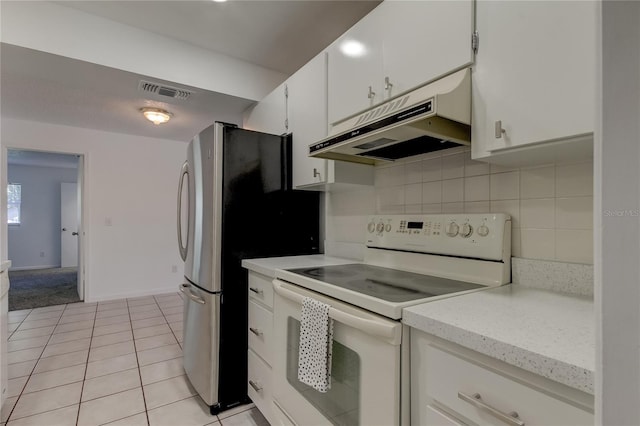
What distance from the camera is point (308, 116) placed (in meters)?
2.02

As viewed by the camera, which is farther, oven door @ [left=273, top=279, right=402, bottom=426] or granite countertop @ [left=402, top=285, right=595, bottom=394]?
oven door @ [left=273, top=279, right=402, bottom=426]

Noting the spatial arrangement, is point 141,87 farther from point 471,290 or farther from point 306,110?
point 471,290

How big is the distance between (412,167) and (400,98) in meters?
0.50

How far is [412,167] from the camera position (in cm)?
172

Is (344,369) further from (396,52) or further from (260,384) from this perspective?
(396,52)

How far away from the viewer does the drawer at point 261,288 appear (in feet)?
5.32

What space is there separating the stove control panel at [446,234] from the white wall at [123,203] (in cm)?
394

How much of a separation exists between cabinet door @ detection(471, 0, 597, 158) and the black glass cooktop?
1.65ft

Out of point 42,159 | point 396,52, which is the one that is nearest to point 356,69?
point 396,52

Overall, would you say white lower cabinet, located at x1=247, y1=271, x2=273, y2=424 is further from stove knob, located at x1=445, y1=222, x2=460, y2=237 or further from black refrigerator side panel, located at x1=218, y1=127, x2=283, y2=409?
stove knob, located at x1=445, y1=222, x2=460, y2=237

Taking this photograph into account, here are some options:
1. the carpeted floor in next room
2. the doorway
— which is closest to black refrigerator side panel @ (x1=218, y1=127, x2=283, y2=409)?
the carpeted floor in next room

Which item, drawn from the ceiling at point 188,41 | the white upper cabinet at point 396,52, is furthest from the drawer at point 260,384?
the ceiling at point 188,41

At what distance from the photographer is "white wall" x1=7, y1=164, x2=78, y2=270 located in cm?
687

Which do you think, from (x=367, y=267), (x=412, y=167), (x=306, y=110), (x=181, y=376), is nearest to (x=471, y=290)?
(x=367, y=267)
